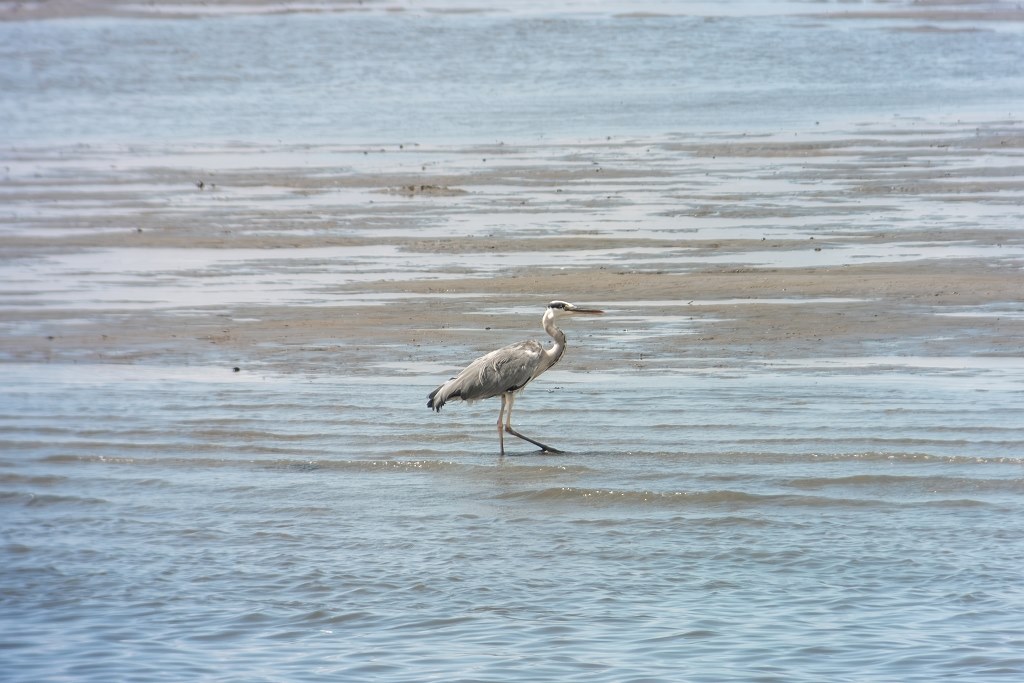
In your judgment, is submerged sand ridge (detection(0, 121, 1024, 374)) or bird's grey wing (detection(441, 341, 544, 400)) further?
submerged sand ridge (detection(0, 121, 1024, 374))

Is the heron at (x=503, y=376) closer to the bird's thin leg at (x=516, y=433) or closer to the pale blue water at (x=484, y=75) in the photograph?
the bird's thin leg at (x=516, y=433)

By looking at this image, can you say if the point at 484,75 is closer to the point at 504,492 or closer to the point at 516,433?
the point at 516,433

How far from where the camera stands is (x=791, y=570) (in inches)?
331

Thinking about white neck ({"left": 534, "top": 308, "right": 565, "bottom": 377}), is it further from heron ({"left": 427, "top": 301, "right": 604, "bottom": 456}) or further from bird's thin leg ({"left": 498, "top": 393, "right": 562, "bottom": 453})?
bird's thin leg ({"left": 498, "top": 393, "right": 562, "bottom": 453})

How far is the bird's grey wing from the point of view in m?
11.4

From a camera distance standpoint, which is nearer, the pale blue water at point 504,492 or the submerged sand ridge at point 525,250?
the pale blue water at point 504,492

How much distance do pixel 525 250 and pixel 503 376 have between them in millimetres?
7767

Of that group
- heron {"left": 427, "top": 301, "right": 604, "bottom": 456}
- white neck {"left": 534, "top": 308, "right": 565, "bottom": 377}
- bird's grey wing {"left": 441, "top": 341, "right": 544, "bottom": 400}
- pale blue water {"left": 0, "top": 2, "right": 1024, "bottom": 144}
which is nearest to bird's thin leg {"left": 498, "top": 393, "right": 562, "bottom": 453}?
heron {"left": 427, "top": 301, "right": 604, "bottom": 456}

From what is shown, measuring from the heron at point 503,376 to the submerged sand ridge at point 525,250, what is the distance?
169 cm

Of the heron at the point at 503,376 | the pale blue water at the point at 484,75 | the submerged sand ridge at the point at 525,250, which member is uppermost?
the pale blue water at the point at 484,75

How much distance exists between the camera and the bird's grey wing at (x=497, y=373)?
37.5 ft

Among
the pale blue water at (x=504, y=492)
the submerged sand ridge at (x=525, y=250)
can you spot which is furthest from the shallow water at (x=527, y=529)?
the submerged sand ridge at (x=525, y=250)

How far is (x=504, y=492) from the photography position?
10281 millimetres

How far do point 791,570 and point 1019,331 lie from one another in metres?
6.49
